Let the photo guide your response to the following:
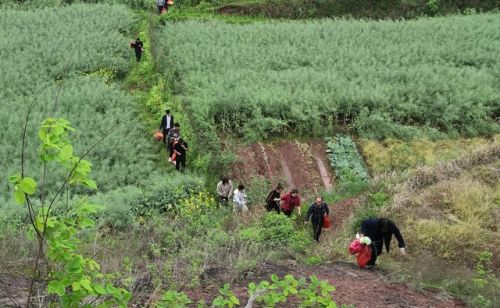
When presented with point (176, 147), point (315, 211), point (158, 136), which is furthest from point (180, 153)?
point (315, 211)

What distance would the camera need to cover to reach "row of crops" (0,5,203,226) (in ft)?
52.1

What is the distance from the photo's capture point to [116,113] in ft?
63.0

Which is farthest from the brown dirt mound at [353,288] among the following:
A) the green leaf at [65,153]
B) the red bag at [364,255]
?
the green leaf at [65,153]

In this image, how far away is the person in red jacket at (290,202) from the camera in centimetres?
1301

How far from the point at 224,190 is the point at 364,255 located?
18.0 ft

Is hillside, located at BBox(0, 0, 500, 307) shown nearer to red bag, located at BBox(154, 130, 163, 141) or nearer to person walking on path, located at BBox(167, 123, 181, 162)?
red bag, located at BBox(154, 130, 163, 141)

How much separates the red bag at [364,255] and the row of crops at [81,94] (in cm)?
574

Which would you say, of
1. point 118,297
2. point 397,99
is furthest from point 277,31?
point 118,297

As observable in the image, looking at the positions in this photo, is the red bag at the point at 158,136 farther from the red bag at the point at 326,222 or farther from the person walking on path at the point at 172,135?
the red bag at the point at 326,222

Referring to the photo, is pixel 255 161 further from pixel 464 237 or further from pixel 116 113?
pixel 464 237

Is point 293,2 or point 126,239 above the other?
point 293,2

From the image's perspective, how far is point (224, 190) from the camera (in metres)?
14.6

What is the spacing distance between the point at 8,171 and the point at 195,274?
9.74m

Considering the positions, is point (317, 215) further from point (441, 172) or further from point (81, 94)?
point (81, 94)
